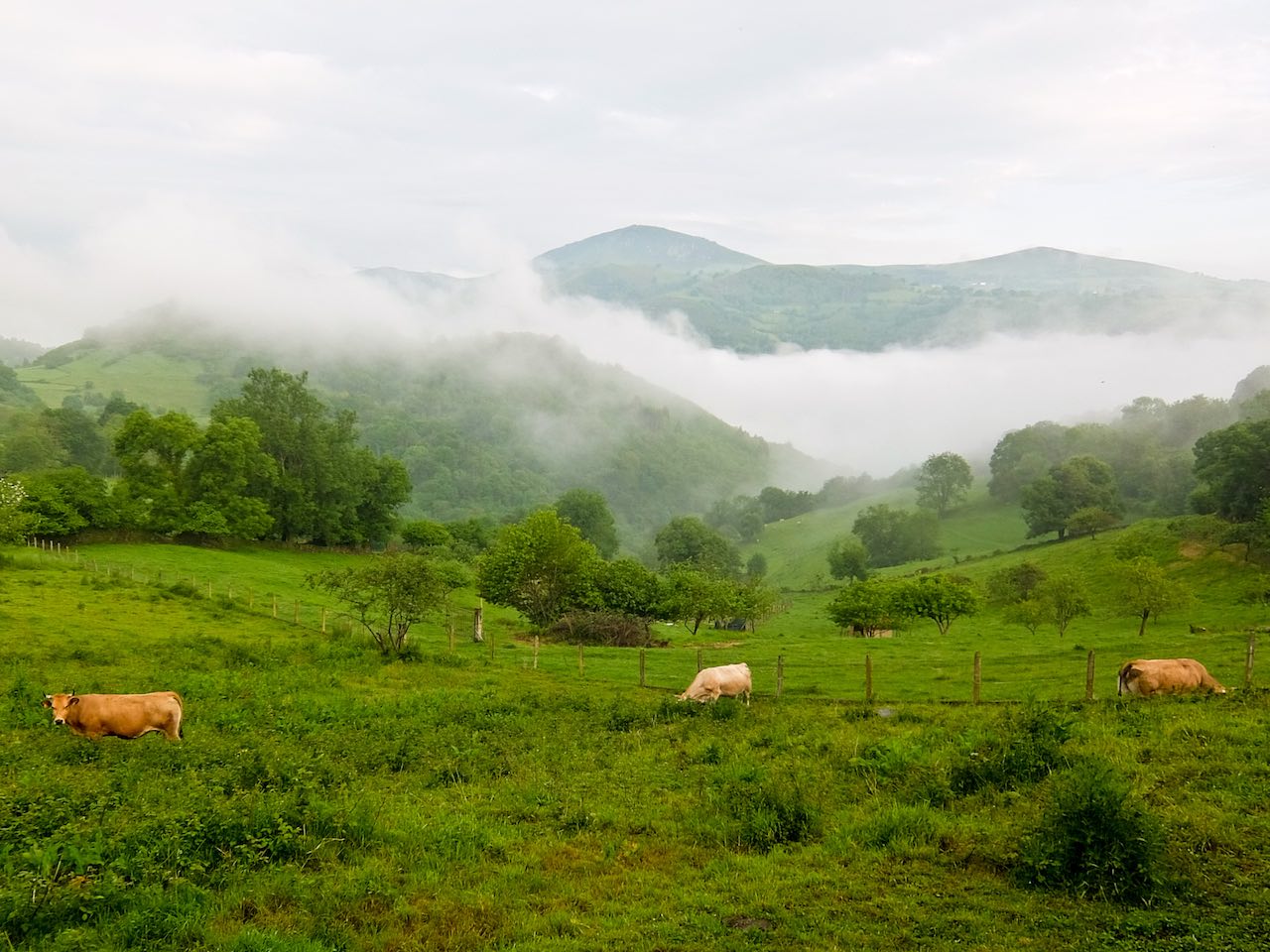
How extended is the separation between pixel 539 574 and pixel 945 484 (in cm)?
11900

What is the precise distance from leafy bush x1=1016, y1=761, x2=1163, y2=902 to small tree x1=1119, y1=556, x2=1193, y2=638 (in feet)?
134

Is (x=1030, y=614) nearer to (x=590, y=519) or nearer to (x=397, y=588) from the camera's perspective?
(x=397, y=588)

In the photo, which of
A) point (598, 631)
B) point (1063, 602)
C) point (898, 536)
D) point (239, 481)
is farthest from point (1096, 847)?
point (898, 536)

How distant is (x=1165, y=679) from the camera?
20.5m

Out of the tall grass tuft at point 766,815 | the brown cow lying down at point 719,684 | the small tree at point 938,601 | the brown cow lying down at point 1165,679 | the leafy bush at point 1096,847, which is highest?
the leafy bush at point 1096,847

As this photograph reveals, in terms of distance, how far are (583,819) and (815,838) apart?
360 cm

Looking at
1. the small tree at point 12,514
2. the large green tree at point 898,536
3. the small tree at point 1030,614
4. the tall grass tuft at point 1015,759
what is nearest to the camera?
the tall grass tuft at point 1015,759

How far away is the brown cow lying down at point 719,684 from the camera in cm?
2362

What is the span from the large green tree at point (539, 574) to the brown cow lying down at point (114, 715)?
35145mm

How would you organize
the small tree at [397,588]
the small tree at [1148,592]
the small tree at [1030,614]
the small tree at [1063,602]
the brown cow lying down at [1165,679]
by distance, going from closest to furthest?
the brown cow lying down at [1165,679], the small tree at [397,588], the small tree at [1148,592], the small tree at [1063,602], the small tree at [1030,614]

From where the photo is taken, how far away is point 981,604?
64.1 metres

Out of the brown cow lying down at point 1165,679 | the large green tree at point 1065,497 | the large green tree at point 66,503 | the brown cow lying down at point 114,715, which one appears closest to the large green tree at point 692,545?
the large green tree at point 1065,497

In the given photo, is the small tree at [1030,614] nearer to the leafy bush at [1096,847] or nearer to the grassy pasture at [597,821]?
the grassy pasture at [597,821]

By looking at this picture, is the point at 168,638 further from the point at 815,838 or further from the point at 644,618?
the point at 644,618
